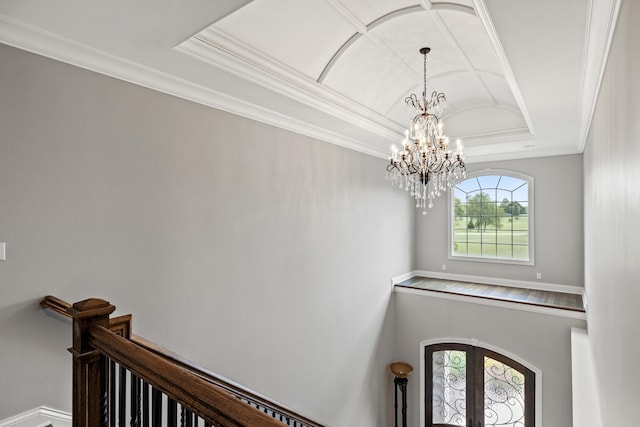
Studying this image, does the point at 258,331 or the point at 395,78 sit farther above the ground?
the point at 395,78

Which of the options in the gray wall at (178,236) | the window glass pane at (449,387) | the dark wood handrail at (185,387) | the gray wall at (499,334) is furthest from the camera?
the window glass pane at (449,387)

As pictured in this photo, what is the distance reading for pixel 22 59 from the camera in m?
1.94

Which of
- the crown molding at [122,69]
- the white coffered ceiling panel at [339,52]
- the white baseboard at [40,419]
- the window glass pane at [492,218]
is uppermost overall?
the white coffered ceiling panel at [339,52]

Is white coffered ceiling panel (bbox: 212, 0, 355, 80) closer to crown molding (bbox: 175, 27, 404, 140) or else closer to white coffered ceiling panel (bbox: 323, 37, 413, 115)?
crown molding (bbox: 175, 27, 404, 140)

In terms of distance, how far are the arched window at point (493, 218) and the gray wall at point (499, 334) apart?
129cm

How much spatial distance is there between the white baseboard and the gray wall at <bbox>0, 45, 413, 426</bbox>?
0.04 meters

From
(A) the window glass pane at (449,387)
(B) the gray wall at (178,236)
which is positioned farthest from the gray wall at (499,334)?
(B) the gray wall at (178,236)

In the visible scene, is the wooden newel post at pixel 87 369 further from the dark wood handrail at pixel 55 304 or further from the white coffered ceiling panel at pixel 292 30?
the white coffered ceiling panel at pixel 292 30

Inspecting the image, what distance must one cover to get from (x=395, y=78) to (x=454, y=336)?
406 centimetres

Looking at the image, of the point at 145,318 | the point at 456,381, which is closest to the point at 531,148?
the point at 456,381

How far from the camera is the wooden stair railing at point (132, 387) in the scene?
0.84 meters

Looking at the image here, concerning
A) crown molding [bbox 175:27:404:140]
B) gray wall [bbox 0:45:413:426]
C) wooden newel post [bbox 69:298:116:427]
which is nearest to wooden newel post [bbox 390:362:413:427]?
gray wall [bbox 0:45:413:426]

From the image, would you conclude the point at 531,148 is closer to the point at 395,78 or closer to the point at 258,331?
the point at 395,78

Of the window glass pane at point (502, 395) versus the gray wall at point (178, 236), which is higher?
the gray wall at point (178, 236)
